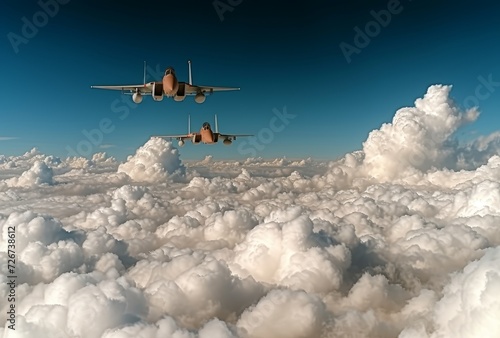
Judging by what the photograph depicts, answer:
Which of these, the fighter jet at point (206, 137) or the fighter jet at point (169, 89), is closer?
the fighter jet at point (169, 89)

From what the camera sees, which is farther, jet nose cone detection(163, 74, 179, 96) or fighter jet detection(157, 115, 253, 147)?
fighter jet detection(157, 115, 253, 147)

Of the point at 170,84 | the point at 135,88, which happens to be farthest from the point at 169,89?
the point at 135,88

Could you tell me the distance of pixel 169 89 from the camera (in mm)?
45844

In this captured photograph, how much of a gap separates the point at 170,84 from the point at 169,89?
2.27 ft

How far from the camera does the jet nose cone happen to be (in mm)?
45688

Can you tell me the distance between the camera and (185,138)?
7662 centimetres

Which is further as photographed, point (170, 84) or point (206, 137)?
point (206, 137)

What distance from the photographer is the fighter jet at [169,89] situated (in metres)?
46.0

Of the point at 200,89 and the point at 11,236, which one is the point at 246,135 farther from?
the point at 11,236

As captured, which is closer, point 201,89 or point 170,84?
point 170,84

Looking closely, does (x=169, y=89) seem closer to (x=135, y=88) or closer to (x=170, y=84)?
(x=170, y=84)

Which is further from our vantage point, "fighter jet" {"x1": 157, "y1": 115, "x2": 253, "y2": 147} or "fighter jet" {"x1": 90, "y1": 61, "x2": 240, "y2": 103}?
"fighter jet" {"x1": 157, "y1": 115, "x2": 253, "y2": 147}

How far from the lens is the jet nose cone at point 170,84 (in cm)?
4569

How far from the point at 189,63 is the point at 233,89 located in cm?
785
